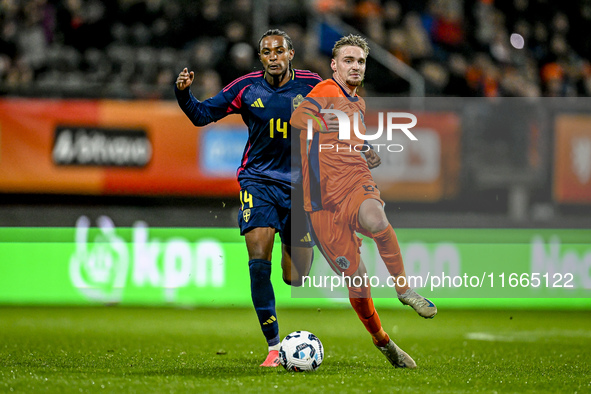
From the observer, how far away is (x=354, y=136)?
5430 mm

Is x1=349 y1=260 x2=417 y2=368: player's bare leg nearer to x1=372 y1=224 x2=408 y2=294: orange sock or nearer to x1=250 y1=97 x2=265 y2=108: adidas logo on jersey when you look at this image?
x1=372 y1=224 x2=408 y2=294: orange sock

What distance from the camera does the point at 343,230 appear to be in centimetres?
538

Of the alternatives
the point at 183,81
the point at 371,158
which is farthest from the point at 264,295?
the point at 183,81

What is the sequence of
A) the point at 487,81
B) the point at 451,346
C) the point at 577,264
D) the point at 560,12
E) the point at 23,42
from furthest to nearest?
1. the point at 560,12
2. the point at 487,81
3. the point at 23,42
4. the point at 577,264
5. the point at 451,346

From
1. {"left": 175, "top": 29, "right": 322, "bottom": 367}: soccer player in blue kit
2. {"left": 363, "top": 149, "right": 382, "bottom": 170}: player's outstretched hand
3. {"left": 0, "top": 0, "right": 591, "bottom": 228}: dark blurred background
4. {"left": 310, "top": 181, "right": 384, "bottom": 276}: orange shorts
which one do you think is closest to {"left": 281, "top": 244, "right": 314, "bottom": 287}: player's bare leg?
{"left": 175, "top": 29, "right": 322, "bottom": 367}: soccer player in blue kit

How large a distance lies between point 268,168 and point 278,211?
299 millimetres

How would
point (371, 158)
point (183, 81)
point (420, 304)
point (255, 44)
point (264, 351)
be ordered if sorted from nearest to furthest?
point (420, 304) → point (183, 81) → point (371, 158) → point (264, 351) → point (255, 44)

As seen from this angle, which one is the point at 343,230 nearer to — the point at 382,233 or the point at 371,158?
the point at 382,233

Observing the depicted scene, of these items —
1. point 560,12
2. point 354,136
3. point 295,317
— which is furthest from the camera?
point 560,12

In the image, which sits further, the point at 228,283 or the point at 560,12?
the point at 560,12

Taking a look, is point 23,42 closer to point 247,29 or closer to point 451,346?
point 247,29

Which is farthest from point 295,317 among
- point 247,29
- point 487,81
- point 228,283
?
point 487,81

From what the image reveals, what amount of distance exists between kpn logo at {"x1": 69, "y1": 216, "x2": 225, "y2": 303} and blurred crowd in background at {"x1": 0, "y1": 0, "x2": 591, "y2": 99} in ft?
5.24

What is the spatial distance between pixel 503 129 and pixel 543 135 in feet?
1.58
